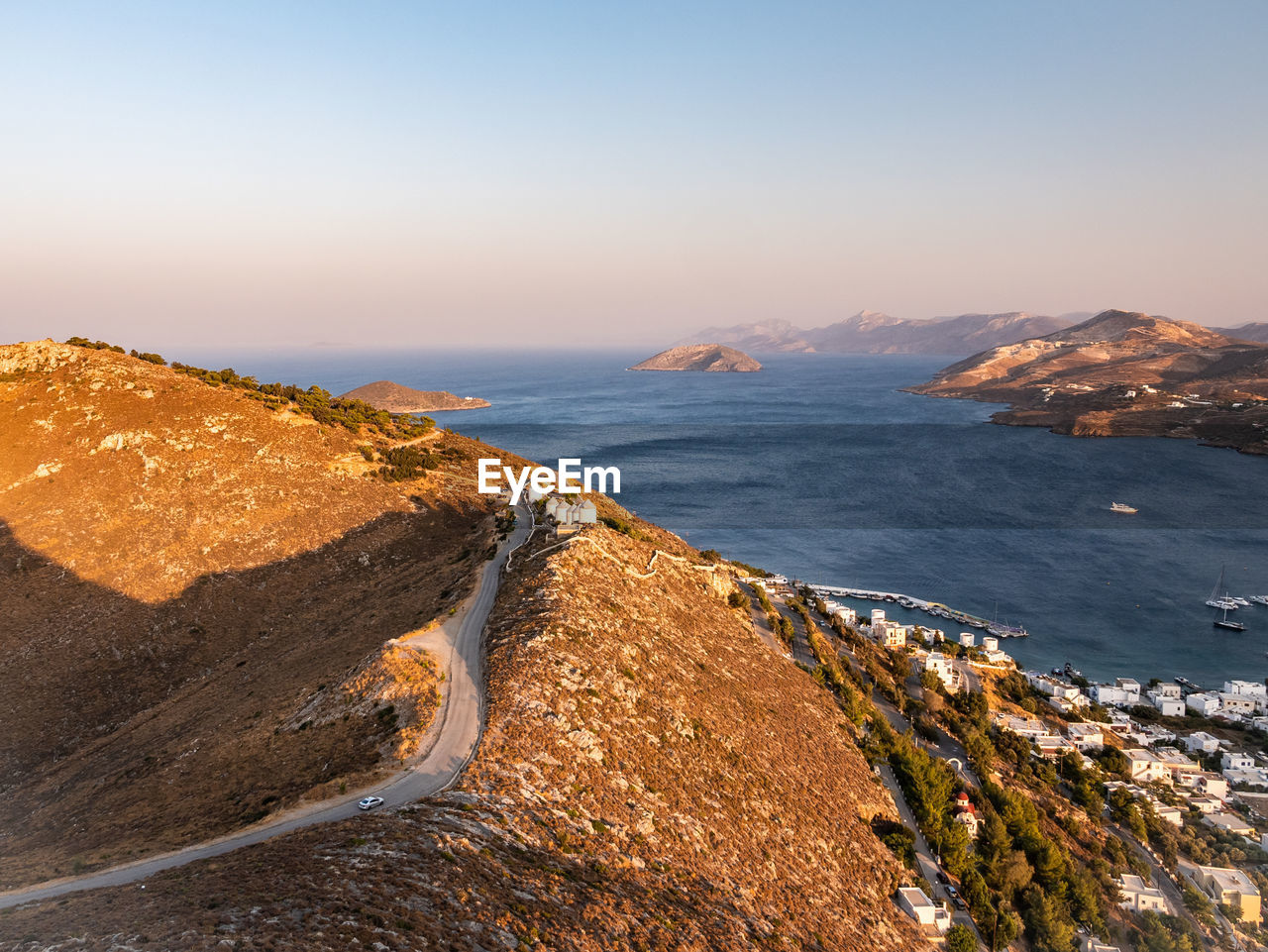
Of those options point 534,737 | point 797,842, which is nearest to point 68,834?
point 534,737

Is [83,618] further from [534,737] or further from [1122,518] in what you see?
[1122,518]

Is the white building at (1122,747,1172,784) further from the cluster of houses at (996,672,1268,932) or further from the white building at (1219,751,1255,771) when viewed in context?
the white building at (1219,751,1255,771)

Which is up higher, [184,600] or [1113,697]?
[184,600]

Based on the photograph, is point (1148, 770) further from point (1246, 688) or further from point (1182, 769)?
point (1246, 688)

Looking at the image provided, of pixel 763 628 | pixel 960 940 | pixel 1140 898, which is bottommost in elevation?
pixel 1140 898

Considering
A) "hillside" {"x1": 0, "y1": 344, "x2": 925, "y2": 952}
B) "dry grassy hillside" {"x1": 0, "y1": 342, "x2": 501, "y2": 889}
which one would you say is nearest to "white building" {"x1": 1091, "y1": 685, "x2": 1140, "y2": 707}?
"hillside" {"x1": 0, "y1": 344, "x2": 925, "y2": 952}

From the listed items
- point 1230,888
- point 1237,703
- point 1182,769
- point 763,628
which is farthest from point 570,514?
point 1237,703

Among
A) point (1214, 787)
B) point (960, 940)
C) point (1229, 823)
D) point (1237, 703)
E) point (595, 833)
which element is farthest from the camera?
point (1237, 703)
